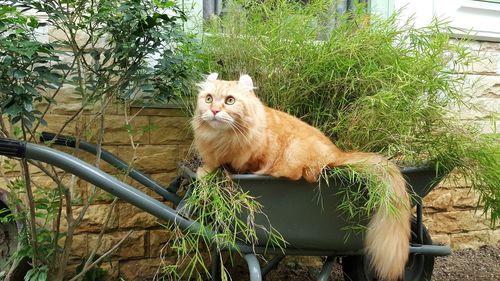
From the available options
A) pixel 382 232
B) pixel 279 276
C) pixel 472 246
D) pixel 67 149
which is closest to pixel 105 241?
pixel 67 149

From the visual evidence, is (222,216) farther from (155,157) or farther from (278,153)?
(155,157)

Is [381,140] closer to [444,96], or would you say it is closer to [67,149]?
[444,96]

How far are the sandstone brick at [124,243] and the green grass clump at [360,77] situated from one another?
96 centimetres

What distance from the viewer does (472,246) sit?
9.48 ft

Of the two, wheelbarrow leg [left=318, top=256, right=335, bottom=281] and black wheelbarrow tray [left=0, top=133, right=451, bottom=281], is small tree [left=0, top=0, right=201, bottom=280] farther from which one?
wheelbarrow leg [left=318, top=256, right=335, bottom=281]

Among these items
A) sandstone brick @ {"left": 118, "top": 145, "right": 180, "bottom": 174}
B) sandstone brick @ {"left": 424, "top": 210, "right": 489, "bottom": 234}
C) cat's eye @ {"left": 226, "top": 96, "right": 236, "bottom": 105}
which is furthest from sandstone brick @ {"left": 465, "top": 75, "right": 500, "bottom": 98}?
cat's eye @ {"left": 226, "top": 96, "right": 236, "bottom": 105}

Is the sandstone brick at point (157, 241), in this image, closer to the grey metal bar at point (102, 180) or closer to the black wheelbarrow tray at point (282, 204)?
the black wheelbarrow tray at point (282, 204)

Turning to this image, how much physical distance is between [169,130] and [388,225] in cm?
129

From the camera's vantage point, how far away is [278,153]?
1.36 metres

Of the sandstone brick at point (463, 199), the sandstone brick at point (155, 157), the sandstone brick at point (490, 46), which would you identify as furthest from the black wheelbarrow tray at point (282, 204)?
the sandstone brick at point (490, 46)

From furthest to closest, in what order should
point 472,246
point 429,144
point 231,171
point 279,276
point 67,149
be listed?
point 472,246 → point 279,276 → point 67,149 → point 429,144 → point 231,171

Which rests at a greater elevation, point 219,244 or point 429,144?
point 429,144

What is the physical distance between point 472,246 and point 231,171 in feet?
7.38

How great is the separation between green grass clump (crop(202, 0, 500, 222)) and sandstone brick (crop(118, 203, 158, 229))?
85 cm
